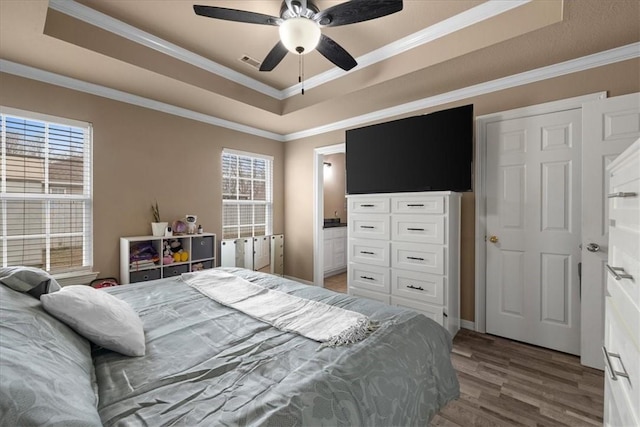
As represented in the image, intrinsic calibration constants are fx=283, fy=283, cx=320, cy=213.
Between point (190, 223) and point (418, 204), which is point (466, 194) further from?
point (190, 223)

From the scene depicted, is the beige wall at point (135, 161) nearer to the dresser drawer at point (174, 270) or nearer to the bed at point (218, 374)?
the dresser drawer at point (174, 270)

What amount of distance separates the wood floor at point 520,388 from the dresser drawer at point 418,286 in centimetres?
49

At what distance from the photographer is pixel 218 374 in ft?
3.43

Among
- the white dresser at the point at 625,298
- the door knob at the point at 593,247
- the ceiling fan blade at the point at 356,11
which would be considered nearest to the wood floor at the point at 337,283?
the door knob at the point at 593,247

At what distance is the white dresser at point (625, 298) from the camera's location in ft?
2.85

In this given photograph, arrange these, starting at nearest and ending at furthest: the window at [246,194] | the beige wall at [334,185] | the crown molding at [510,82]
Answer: the crown molding at [510,82], the window at [246,194], the beige wall at [334,185]

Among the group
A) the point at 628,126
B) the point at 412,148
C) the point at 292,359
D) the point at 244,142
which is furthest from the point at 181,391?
the point at 244,142

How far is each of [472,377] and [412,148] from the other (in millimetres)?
2108

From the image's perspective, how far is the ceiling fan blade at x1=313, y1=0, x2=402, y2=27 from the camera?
5.55ft

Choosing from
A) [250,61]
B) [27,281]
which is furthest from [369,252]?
[27,281]

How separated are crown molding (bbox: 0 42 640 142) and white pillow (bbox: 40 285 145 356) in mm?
2645

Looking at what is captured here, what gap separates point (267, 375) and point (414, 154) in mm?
2564

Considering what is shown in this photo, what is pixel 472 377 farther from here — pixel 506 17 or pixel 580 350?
pixel 506 17

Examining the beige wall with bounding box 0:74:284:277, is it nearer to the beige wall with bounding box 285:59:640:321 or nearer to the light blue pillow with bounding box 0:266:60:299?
the beige wall with bounding box 285:59:640:321
